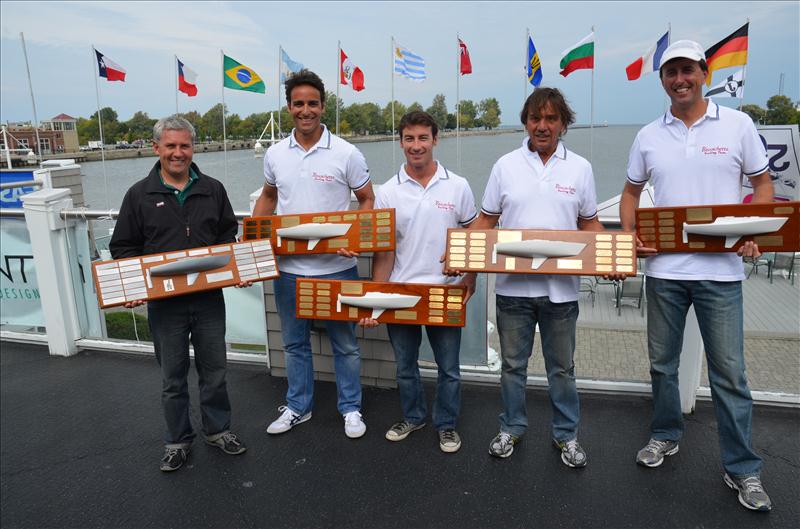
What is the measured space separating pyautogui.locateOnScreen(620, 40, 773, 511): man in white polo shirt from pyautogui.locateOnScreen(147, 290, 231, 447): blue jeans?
2293 mm

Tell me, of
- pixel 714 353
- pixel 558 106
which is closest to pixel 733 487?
pixel 714 353

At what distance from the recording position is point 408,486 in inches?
109

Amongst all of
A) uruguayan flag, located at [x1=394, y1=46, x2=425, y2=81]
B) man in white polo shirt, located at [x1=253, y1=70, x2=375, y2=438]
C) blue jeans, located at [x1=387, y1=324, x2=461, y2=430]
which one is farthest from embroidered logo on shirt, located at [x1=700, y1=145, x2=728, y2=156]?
uruguayan flag, located at [x1=394, y1=46, x2=425, y2=81]

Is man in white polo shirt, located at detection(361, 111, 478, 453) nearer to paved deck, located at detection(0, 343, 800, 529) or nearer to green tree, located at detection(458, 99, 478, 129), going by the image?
paved deck, located at detection(0, 343, 800, 529)

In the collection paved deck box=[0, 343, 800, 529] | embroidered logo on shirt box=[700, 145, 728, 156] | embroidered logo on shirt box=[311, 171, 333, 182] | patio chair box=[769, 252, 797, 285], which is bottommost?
patio chair box=[769, 252, 797, 285]

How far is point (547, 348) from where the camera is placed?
278 cm

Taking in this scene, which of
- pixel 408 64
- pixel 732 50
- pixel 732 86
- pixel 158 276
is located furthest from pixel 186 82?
pixel 158 276

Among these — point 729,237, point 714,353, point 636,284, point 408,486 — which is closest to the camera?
point 729,237

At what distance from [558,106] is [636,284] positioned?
9.63m

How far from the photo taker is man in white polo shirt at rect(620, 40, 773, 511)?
93.8 inches

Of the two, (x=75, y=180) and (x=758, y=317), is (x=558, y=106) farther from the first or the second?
(x=75, y=180)

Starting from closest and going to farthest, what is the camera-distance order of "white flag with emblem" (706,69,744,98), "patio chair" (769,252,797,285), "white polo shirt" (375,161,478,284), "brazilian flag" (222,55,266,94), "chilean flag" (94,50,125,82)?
1. "white polo shirt" (375,161,478,284)
2. "white flag with emblem" (706,69,744,98)
3. "brazilian flag" (222,55,266,94)
4. "patio chair" (769,252,797,285)
5. "chilean flag" (94,50,125,82)

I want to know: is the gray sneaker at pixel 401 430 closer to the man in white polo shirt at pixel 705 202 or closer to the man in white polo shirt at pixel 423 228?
the man in white polo shirt at pixel 423 228

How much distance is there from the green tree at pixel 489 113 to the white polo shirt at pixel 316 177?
37565mm
